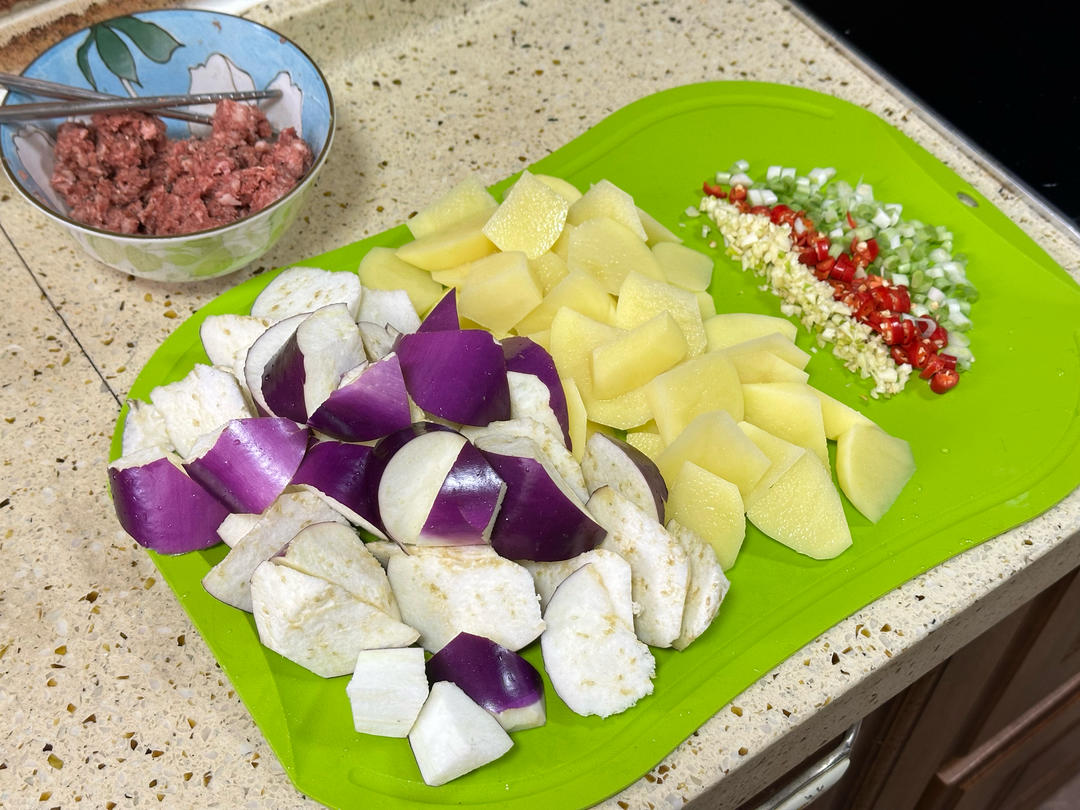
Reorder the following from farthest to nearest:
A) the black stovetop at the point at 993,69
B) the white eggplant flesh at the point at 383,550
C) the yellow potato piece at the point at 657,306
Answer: the black stovetop at the point at 993,69, the yellow potato piece at the point at 657,306, the white eggplant flesh at the point at 383,550

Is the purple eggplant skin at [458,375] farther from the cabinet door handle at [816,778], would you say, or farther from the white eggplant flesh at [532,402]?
the cabinet door handle at [816,778]

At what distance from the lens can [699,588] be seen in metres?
1.05

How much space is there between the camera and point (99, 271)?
4.74ft

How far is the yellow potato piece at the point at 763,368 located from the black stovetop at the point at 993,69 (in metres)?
0.63

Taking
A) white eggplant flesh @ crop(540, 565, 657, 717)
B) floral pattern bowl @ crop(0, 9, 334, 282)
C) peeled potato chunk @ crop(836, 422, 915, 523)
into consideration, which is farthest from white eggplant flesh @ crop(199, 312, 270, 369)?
peeled potato chunk @ crop(836, 422, 915, 523)

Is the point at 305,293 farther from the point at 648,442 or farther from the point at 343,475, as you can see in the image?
the point at 648,442

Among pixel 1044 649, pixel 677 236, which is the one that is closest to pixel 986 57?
pixel 677 236

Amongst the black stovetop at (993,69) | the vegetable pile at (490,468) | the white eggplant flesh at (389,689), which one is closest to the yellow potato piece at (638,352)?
the vegetable pile at (490,468)

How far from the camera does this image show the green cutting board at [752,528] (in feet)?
3.26

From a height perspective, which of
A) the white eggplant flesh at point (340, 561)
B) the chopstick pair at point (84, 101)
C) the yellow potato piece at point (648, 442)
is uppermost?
the chopstick pair at point (84, 101)

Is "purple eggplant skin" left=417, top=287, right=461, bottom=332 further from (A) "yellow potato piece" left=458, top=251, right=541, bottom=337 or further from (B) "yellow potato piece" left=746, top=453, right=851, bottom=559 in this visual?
(B) "yellow potato piece" left=746, top=453, right=851, bottom=559

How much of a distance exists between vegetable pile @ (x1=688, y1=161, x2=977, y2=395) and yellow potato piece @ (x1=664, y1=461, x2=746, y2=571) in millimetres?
339

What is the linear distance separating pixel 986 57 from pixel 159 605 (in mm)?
1795

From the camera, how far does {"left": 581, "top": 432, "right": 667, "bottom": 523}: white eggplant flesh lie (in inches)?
42.9
